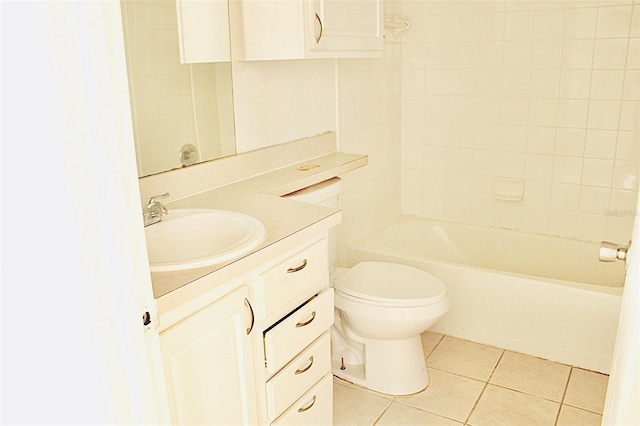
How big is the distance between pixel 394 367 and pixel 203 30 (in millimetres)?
1444

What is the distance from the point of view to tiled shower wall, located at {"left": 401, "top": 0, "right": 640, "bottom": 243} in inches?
106

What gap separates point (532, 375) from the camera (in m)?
2.42

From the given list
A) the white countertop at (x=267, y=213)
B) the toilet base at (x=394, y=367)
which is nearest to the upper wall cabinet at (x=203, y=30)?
the white countertop at (x=267, y=213)

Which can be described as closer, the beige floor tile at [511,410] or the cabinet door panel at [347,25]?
the cabinet door panel at [347,25]

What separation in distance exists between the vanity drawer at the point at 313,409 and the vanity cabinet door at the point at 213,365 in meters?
0.20

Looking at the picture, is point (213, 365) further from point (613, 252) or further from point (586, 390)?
point (586, 390)

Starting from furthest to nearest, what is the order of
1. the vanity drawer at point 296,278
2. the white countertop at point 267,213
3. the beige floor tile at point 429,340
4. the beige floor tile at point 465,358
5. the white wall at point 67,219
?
the beige floor tile at point 429,340 < the beige floor tile at point 465,358 < the vanity drawer at point 296,278 < the white countertop at point 267,213 < the white wall at point 67,219

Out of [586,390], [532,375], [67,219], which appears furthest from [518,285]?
[67,219]

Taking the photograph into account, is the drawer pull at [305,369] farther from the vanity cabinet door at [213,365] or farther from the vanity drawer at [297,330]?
the vanity cabinet door at [213,365]

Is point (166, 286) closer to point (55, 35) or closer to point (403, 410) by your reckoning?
point (55, 35)

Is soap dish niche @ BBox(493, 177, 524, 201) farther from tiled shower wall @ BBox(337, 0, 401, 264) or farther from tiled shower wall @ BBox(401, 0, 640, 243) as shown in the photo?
tiled shower wall @ BBox(337, 0, 401, 264)

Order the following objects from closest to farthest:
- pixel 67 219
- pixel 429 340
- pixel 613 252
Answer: pixel 67 219
pixel 613 252
pixel 429 340

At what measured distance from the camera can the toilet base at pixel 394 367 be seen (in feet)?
7.61

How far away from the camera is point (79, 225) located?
2.59ft
